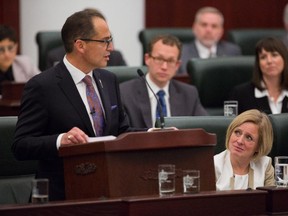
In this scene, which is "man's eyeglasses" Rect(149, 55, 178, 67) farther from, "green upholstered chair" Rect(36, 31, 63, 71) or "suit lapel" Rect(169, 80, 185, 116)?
"green upholstered chair" Rect(36, 31, 63, 71)

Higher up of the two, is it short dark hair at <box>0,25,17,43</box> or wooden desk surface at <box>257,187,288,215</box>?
short dark hair at <box>0,25,17,43</box>

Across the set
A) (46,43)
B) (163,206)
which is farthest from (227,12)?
(163,206)

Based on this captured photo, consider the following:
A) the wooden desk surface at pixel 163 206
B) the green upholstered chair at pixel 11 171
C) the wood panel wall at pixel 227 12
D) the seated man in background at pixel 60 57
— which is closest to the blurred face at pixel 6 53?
the seated man in background at pixel 60 57

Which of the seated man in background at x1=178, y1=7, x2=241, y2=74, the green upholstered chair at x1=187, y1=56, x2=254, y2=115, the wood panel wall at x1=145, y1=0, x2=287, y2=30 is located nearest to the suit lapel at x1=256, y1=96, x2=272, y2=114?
the green upholstered chair at x1=187, y1=56, x2=254, y2=115

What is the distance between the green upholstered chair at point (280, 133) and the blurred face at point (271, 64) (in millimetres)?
1767

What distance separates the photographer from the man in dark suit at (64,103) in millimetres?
4082

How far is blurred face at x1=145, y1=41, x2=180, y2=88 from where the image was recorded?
21.5 feet

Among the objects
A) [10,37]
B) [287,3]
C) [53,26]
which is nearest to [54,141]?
Answer: [10,37]

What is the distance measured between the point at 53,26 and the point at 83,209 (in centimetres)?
642

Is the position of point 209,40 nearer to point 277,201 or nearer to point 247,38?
point 247,38

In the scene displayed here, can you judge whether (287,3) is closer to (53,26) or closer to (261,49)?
(53,26)

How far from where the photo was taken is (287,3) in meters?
10.6

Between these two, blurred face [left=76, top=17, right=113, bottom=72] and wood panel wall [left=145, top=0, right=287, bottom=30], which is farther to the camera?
wood panel wall [left=145, top=0, right=287, bottom=30]

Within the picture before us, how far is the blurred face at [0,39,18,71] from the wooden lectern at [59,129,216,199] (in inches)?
169
